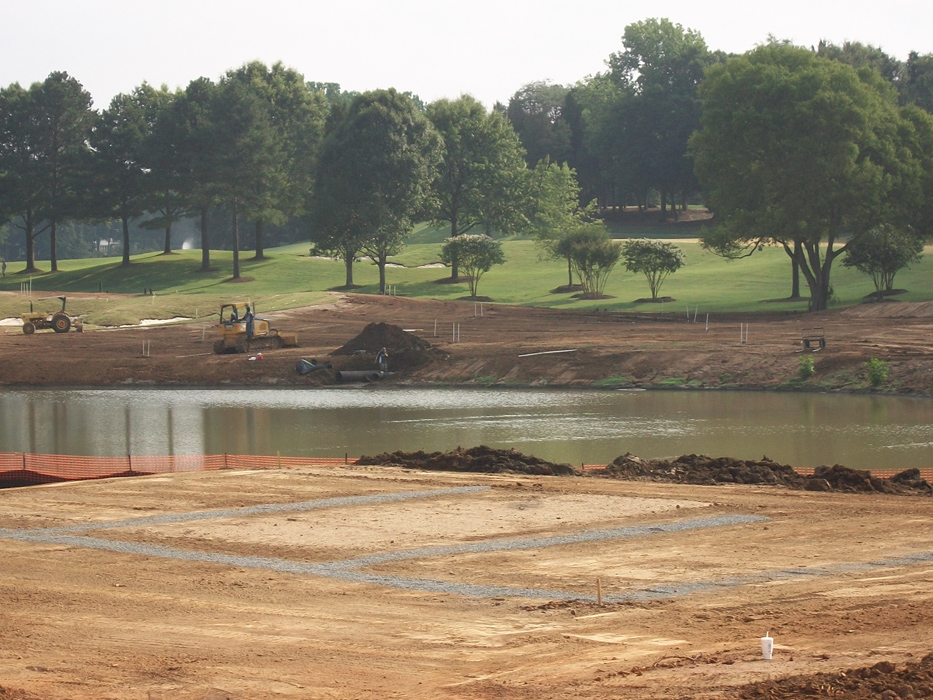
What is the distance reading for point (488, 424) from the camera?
3281 cm

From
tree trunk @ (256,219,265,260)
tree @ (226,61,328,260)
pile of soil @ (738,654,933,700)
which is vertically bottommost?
→ pile of soil @ (738,654,933,700)

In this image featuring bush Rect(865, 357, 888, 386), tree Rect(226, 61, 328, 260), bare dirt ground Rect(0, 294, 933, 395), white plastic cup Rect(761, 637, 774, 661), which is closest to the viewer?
white plastic cup Rect(761, 637, 774, 661)

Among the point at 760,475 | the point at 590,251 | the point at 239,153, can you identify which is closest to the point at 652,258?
the point at 590,251

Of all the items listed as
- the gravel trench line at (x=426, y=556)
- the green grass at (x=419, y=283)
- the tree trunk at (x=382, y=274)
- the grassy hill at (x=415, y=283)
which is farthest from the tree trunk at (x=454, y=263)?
the gravel trench line at (x=426, y=556)

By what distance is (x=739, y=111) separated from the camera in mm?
58438

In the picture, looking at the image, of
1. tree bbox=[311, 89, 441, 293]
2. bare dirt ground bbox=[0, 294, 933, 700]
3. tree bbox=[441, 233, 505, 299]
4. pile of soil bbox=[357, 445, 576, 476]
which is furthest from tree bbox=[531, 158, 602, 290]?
bare dirt ground bbox=[0, 294, 933, 700]

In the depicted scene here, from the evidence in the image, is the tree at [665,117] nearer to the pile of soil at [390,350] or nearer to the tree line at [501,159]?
the tree line at [501,159]

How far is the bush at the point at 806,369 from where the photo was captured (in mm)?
40094

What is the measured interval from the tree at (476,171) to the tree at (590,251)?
19.3m

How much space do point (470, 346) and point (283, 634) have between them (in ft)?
125

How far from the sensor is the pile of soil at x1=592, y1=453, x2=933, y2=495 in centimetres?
1916

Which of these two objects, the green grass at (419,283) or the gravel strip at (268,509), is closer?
the gravel strip at (268,509)

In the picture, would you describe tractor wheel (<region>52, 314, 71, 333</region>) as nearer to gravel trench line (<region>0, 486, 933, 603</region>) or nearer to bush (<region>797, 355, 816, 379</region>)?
bush (<region>797, 355, 816, 379</region>)

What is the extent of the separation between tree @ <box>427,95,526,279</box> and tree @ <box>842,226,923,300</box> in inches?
1397
